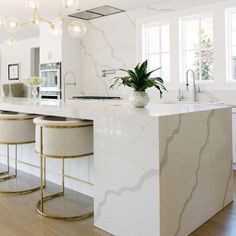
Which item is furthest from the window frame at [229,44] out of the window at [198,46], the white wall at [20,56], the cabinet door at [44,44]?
the white wall at [20,56]

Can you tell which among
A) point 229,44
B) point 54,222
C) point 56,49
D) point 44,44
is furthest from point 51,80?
point 54,222

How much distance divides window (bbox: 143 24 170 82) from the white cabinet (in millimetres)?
1783

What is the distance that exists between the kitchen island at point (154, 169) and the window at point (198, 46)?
229cm

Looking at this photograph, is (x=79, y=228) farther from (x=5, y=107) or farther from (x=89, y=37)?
(x=89, y=37)

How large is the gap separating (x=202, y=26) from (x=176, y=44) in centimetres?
47

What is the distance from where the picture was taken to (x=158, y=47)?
203 inches

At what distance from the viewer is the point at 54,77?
6035 mm

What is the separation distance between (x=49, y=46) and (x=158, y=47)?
2.36 metres

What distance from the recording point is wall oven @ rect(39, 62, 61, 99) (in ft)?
19.6

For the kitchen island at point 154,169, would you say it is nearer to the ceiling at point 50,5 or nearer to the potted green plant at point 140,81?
the potted green plant at point 140,81

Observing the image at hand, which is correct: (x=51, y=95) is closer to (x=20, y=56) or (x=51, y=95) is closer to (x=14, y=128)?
(x=20, y=56)

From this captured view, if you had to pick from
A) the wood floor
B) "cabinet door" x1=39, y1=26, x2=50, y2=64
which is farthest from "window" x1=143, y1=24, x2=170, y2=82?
the wood floor

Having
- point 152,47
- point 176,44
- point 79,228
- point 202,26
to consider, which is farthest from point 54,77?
point 79,228

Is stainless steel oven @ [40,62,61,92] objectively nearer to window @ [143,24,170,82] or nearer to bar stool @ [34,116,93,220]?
window @ [143,24,170,82]
